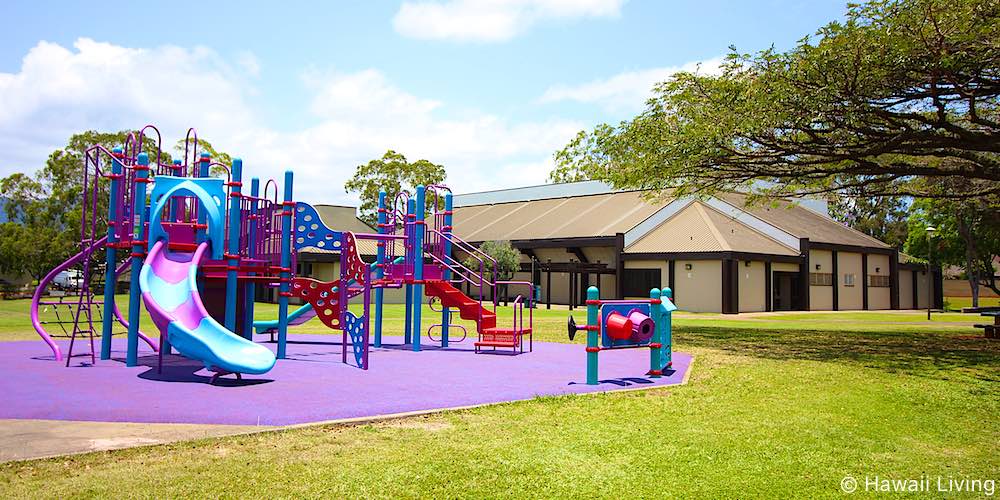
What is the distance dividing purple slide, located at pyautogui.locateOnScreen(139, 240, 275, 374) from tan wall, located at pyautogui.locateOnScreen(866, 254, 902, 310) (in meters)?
44.9

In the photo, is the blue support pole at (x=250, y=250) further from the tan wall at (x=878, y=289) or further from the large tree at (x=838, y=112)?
the tan wall at (x=878, y=289)

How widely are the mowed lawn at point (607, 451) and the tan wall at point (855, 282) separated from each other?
36.3 m

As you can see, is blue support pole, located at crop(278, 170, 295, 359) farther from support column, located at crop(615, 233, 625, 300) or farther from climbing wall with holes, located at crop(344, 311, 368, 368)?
support column, located at crop(615, 233, 625, 300)

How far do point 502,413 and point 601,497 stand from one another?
3.43 m

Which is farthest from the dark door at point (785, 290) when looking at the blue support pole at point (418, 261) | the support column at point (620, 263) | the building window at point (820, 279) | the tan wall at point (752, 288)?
the blue support pole at point (418, 261)

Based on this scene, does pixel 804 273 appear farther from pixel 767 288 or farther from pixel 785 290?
pixel 767 288

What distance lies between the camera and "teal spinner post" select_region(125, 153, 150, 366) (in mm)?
13289

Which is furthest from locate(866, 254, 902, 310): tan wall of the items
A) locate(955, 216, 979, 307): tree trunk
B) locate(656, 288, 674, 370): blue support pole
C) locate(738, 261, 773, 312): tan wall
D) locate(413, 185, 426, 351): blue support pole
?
locate(656, 288, 674, 370): blue support pole

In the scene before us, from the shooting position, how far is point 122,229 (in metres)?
14.1

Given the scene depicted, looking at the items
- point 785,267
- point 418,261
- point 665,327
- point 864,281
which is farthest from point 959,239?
point 665,327

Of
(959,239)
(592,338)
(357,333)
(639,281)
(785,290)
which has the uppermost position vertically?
(959,239)

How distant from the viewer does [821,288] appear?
44.0 meters

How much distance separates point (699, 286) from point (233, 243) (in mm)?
30918

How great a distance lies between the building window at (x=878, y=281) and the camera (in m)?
47.7
